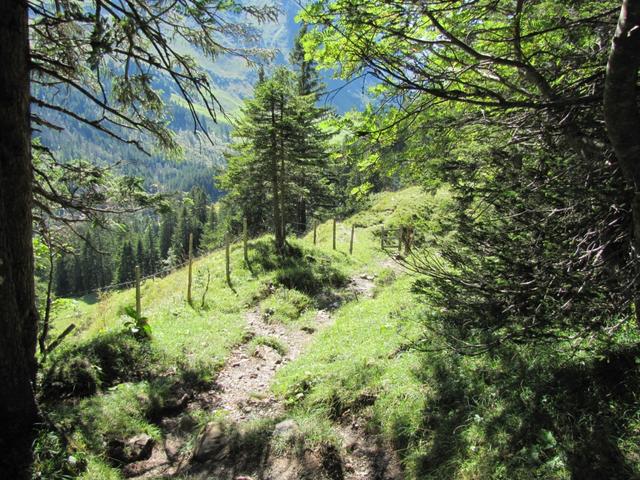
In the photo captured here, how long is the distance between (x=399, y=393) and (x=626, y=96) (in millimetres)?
4611

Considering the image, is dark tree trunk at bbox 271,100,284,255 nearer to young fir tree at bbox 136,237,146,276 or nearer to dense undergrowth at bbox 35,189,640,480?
dense undergrowth at bbox 35,189,640,480

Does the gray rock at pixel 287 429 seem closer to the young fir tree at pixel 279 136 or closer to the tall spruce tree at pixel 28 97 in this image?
→ the tall spruce tree at pixel 28 97

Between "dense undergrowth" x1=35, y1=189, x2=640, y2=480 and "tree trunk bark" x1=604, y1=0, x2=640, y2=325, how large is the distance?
1.97 meters

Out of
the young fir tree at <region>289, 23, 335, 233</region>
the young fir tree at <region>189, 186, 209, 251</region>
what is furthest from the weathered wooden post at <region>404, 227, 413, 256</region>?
the young fir tree at <region>189, 186, 209, 251</region>

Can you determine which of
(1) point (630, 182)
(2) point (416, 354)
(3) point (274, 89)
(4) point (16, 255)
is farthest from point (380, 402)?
(3) point (274, 89)

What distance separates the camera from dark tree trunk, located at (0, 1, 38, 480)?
13.8 feet

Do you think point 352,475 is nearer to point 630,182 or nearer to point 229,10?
point 630,182

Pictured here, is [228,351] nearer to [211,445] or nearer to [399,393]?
[211,445]

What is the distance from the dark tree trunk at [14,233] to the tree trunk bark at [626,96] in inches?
223

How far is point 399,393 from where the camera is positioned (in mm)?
5664

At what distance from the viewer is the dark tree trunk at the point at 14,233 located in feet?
13.8

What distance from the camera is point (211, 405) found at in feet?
24.0

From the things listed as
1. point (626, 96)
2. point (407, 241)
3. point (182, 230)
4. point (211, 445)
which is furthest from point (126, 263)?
point (626, 96)

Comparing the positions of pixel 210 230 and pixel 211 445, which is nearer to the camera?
pixel 211 445
